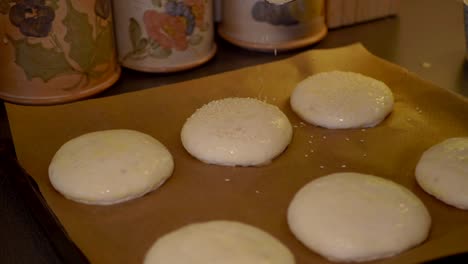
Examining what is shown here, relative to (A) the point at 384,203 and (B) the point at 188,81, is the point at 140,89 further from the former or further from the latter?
(A) the point at 384,203

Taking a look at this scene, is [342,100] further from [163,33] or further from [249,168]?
[163,33]

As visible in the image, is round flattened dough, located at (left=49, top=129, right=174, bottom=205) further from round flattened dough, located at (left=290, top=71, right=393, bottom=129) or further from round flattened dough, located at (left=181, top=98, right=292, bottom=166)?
round flattened dough, located at (left=290, top=71, right=393, bottom=129)

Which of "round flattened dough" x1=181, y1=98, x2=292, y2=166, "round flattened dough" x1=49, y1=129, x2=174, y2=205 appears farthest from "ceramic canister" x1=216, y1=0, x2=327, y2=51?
"round flattened dough" x1=49, y1=129, x2=174, y2=205

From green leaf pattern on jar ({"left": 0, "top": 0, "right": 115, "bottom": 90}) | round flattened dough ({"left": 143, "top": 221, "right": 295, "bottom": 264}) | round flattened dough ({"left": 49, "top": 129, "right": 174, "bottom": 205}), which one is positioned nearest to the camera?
round flattened dough ({"left": 143, "top": 221, "right": 295, "bottom": 264})

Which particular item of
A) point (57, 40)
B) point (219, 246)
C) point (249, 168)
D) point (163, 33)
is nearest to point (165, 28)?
point (163, 33)

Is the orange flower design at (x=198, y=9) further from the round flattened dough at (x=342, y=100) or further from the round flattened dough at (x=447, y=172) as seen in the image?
the round flattened dough at (x=447, y=172)

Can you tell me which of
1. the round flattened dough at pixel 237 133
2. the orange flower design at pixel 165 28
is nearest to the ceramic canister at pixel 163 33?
the orange flower design at pixel 165 28

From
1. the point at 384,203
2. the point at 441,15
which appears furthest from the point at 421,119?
the point at 441,15
